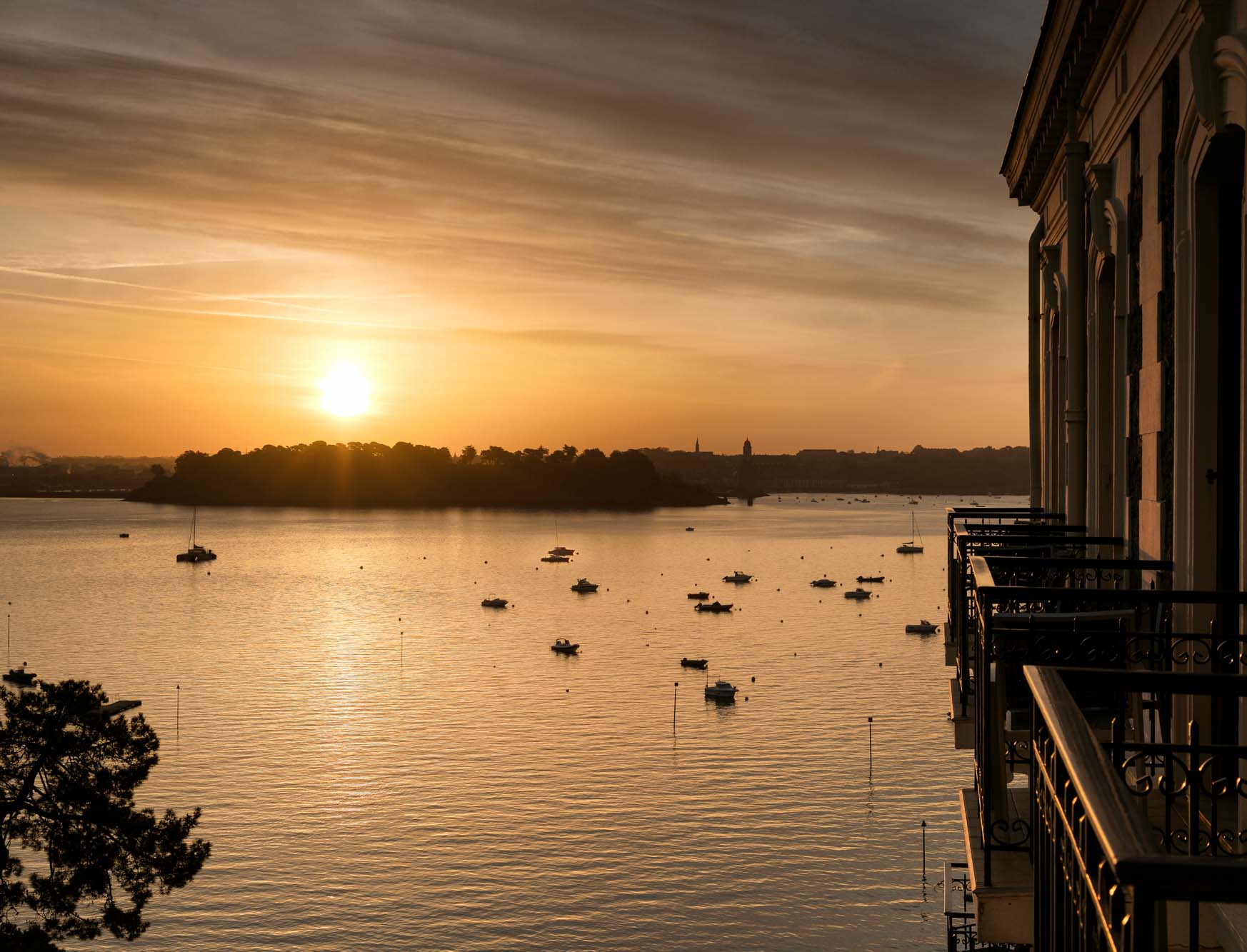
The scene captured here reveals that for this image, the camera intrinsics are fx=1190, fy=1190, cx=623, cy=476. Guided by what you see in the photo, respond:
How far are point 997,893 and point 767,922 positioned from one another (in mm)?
37348

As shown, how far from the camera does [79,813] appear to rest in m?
27.2

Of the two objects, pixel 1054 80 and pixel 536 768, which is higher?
pixel 1054 80

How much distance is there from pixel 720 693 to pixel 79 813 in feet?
165

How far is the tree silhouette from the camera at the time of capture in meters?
26.2

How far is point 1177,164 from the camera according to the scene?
8820 mm

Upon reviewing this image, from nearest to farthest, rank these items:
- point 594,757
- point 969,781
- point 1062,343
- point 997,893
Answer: point 997,893 < point 1062,343 < point 969,781 < point 594,757

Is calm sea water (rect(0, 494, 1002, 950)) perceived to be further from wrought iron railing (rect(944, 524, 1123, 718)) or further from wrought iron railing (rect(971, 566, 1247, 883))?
wrought iron railing (rect(971, 566, 1247, 883))

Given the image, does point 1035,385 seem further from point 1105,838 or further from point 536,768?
point 536,768

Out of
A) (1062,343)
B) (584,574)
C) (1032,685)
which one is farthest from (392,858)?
(584,574)

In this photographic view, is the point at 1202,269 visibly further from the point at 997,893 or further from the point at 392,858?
the point at 392,858

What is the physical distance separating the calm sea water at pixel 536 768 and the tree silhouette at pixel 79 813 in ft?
46.3

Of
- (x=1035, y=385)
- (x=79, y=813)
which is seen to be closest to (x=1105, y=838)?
(x=1035, y=385)

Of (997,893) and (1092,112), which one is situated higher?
(1092,112)

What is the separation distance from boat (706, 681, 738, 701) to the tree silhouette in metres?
48.0
